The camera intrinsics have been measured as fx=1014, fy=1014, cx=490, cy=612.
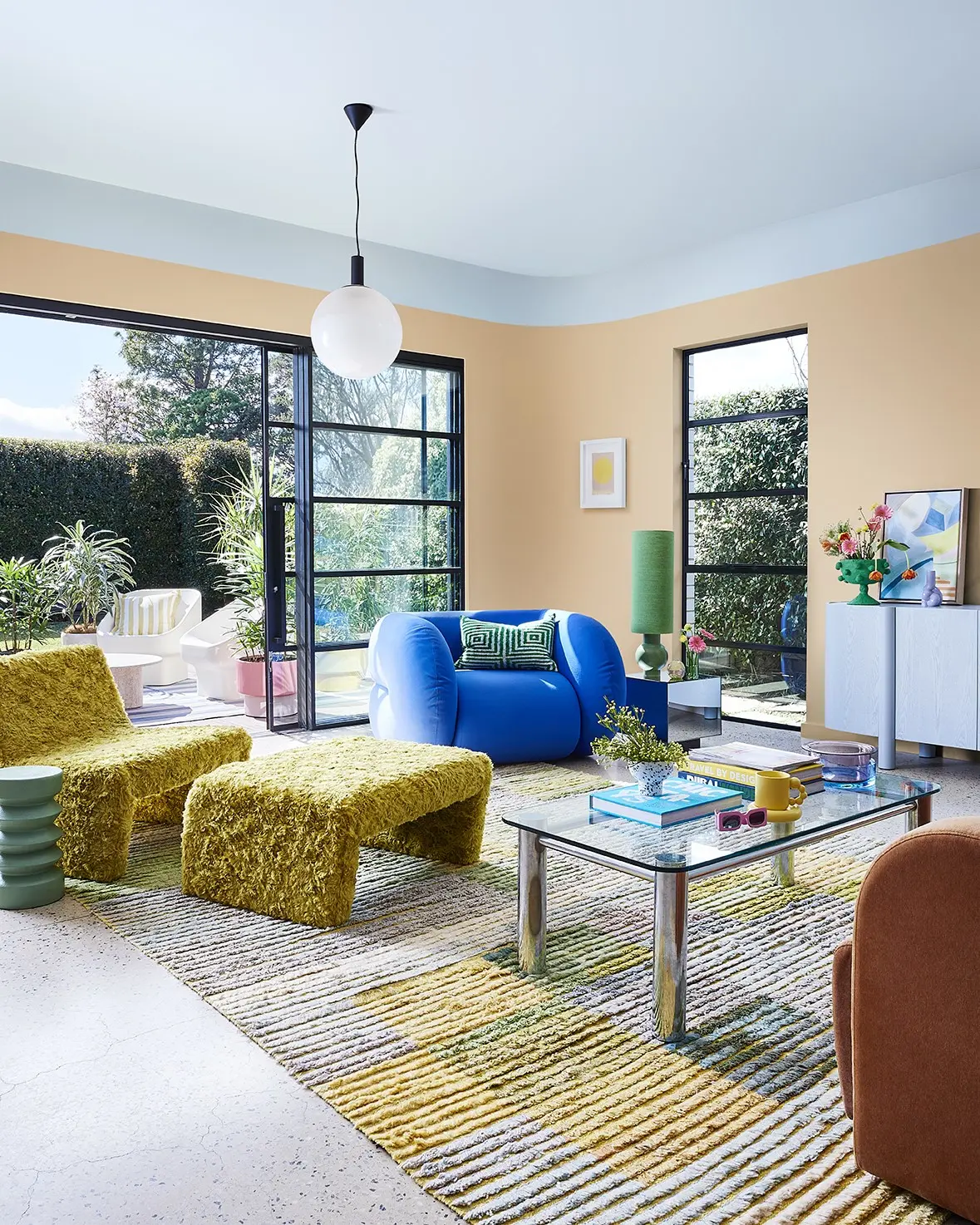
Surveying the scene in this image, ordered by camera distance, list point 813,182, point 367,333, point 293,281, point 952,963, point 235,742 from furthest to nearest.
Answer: point 293,281
point 813,182
point 367,333
point 235,742
point 952,963

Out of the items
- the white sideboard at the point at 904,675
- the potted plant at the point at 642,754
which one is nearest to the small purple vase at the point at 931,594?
the white sideboard at the point at 904,675

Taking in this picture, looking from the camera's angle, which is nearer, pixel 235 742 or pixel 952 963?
pixel 952 963

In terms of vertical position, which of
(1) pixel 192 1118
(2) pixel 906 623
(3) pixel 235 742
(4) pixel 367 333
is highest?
(4) pixel 367 333

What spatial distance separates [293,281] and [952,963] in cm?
522

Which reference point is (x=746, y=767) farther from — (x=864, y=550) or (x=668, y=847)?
(x=864, y=550)

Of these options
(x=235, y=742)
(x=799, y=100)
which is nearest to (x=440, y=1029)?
(x=235, y=742)

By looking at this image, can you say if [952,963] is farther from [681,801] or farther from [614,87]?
[614,87]

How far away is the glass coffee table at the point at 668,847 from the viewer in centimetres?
211

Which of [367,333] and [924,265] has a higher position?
[924,265]

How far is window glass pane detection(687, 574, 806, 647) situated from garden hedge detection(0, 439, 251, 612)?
4848 mm

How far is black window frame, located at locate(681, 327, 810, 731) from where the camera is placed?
227 inches

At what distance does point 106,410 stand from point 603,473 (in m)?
5.46

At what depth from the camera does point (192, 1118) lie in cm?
187

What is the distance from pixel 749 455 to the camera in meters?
5.96
